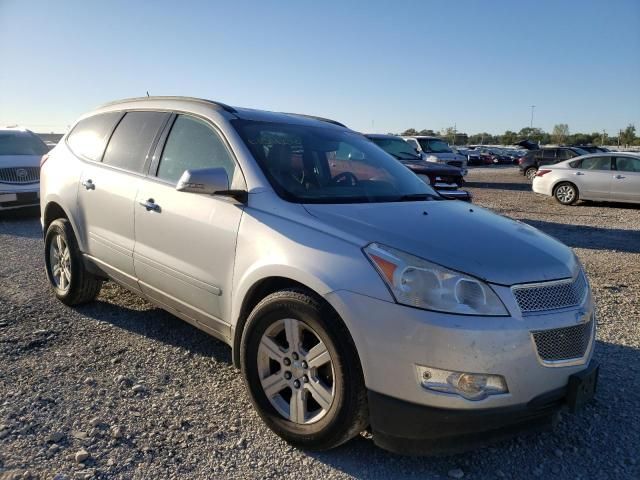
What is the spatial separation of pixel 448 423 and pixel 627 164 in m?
14.3

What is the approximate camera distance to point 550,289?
2598mm

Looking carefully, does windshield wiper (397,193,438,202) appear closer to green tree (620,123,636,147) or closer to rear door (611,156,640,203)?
rear door (611,156,640,203)

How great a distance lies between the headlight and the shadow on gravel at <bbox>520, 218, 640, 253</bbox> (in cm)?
707

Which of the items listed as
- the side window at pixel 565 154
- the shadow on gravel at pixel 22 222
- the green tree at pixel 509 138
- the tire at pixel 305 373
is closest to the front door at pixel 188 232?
the tire at pixel 305 373

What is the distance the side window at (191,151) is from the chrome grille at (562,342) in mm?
1993

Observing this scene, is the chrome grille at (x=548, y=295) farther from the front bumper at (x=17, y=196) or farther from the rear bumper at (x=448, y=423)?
the front bumper at (x=17, y=196)

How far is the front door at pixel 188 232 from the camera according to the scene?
3.22 m

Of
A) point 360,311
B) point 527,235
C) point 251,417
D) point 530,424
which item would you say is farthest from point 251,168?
point 530,424

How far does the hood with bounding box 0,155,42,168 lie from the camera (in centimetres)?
1036

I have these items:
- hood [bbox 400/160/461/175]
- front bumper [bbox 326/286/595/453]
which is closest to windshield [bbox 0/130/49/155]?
hood [bbox 400/160/461/175]

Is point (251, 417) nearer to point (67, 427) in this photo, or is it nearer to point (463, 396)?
point (67, 427)

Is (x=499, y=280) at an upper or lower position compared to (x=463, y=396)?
upper

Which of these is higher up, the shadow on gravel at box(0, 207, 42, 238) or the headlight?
the headlight

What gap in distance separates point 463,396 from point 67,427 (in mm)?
2126
